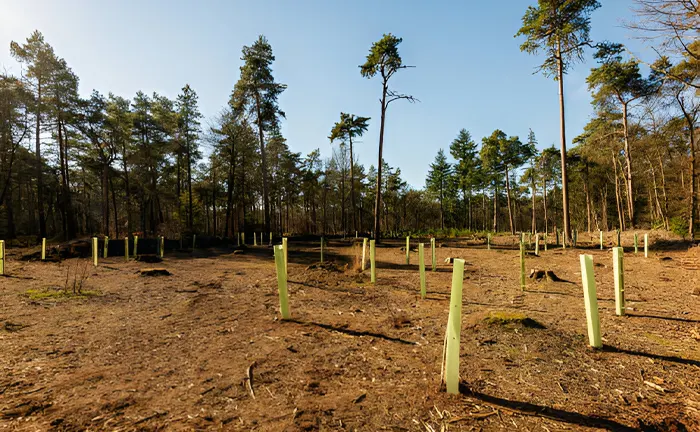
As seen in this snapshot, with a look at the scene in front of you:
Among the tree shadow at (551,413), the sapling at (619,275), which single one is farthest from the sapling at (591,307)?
the tree shadow at (551,413)

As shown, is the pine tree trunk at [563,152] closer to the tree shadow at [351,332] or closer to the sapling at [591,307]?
the sapling at [591,307]

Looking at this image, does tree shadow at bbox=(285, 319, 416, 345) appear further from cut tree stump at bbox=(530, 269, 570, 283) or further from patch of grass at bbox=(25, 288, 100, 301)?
cut tree stump at bbox=(530, 269, 570, 283)

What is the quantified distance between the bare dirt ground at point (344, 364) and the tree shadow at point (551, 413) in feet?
0.04

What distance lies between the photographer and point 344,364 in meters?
2.97

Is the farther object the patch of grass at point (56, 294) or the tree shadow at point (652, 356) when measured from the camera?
the patch of grass at point (56, 294)

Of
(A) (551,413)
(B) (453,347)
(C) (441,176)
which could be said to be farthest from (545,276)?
(C) (441,176)

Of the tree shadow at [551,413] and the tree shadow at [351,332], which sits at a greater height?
the tree shadow at [551,413]

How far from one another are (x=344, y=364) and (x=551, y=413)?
175cm

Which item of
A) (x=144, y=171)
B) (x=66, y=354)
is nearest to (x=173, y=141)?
(x=144, y=171)

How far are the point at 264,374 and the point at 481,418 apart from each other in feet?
6.14

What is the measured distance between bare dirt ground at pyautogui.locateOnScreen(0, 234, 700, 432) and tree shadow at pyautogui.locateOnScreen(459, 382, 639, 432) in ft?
0.04

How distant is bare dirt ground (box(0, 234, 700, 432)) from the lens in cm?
205

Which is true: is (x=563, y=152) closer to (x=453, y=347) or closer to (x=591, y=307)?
(x=591, y=307)

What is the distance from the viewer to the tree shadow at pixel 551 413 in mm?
1900
